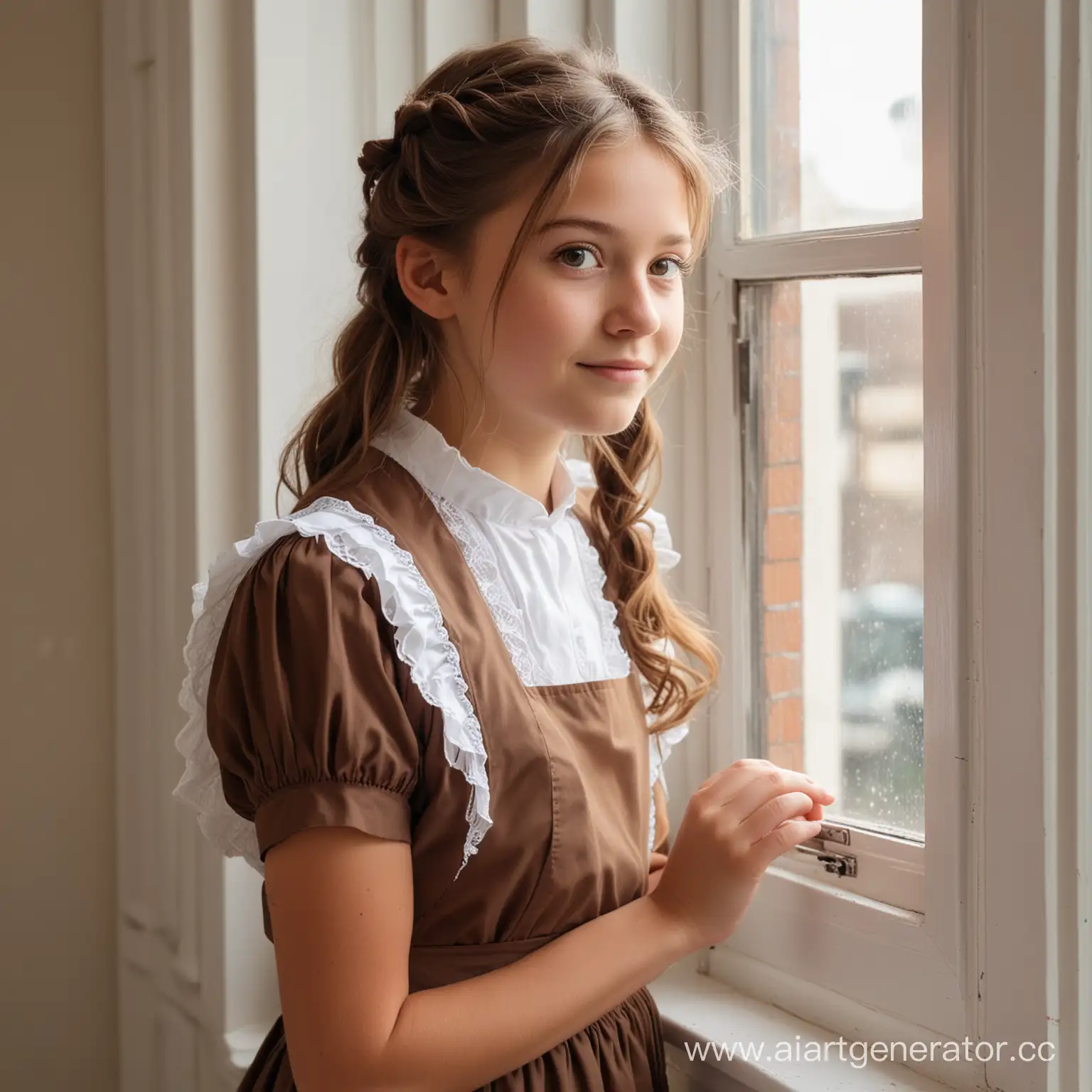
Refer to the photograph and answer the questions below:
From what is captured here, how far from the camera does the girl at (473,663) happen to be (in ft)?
2.95

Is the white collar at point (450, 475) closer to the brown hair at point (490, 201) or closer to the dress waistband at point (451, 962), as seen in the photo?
the brown hair at point (490, 201)

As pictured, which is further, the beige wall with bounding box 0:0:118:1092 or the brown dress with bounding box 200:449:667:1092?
the beige wall with bounding box 0:0:118:1092

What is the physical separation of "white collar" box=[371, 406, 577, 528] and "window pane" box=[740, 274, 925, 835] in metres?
0.31

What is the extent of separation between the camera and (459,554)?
103cm

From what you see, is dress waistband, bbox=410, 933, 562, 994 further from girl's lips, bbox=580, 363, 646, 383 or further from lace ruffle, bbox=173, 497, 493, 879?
girl's lips, bbox=580, 363, 646, 383

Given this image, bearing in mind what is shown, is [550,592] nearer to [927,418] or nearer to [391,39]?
[927,418]

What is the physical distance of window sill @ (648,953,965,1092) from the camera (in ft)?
3.53

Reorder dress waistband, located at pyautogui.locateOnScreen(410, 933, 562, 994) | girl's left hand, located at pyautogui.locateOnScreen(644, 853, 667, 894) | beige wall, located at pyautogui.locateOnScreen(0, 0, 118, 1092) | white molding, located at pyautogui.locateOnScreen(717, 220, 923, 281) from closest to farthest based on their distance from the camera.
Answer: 1. dress waistband, located at pyautogui.locateOnScreen(410, 933, 562, 994)
2. white molding, located at pyautogui.locateOnScreen(717, 220, 923, 281)
3. girl's left hand, located at pyautogui.locateOnScreen(644, 853, 667, 894)
4. beige wall, located at pyautogui.locateOnScreen(0, 0, 118, 1092)

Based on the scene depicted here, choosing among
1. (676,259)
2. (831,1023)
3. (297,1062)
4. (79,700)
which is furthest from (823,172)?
(79,700)

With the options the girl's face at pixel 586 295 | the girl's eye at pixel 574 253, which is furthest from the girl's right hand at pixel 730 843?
the girl's eye at pixel 574 253

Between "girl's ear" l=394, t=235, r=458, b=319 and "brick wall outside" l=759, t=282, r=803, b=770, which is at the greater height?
"girl's ear" l=394, t=235, r=458, b=319

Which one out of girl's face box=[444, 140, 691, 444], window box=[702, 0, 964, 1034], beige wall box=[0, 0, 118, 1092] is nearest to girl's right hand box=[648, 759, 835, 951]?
window box=[702, 0, 964, 1034]

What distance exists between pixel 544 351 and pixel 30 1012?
1.19 meters

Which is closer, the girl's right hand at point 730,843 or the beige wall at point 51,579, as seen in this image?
the girl's right hand at point 730,843
